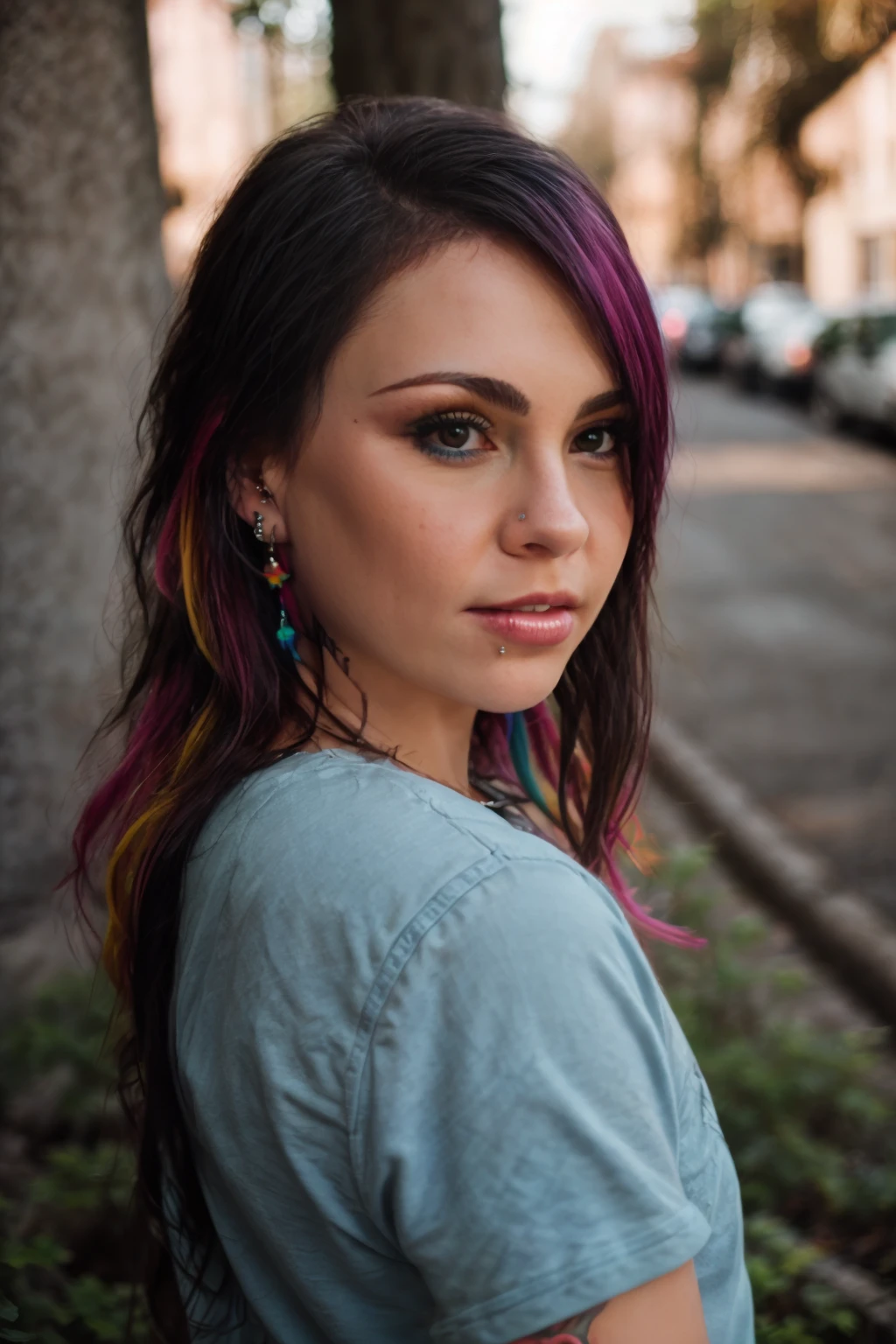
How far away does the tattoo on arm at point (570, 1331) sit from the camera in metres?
0.98

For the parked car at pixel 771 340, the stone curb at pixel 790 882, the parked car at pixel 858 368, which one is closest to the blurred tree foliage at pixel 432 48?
the stone curb at pixel 790 882

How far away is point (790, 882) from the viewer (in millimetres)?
4805

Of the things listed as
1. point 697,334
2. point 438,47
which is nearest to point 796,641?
point 438,47

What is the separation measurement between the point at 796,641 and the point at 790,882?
146 inches

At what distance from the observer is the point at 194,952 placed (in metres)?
1.22

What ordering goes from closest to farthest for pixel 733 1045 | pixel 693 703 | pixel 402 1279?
pixel 402 1279 → pixel 733 1045 → pixel 693 703

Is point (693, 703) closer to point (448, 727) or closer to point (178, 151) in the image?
point (448, 727)

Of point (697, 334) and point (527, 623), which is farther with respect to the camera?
point (697, 334)

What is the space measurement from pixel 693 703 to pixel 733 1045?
13.7ft

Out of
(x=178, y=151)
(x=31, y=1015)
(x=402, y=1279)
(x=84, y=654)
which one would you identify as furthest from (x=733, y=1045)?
(x=178, y=151)

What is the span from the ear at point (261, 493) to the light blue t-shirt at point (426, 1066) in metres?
0.32

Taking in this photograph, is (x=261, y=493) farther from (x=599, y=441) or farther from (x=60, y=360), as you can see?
(x=60, y=360)

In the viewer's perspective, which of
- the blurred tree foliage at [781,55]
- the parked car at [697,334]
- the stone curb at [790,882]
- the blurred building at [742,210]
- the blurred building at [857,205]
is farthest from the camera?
the blurred building at [857,205]

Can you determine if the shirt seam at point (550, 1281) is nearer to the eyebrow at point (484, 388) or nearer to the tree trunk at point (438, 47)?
the eyebrow at point (484, 388)
